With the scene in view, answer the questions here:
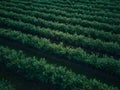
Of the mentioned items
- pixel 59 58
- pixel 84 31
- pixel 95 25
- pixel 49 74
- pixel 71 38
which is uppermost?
pixel 95 25

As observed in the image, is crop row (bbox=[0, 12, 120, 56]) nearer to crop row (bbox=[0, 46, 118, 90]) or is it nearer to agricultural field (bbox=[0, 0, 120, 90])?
agricultural field (bbox=[0, 0, 120, 90])

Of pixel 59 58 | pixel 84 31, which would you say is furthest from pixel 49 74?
pixel 84 31

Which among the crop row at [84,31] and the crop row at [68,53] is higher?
the crop row at [84,31]


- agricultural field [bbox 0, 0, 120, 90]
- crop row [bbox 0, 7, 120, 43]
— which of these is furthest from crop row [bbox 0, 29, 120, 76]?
crop row [bbox 0, 7, 120, 43]

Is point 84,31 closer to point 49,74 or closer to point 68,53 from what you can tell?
point 68,53

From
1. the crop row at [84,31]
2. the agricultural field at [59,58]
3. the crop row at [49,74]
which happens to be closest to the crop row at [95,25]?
the agricultural field at [59,58]

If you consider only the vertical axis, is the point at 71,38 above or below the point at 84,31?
below

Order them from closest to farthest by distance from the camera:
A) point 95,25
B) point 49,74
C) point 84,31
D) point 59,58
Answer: point 49,74 → point 59,58 → point 84,31 → point 95,25

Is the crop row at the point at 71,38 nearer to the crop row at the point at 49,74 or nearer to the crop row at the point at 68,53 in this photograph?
the crop row at the point at 68,53
